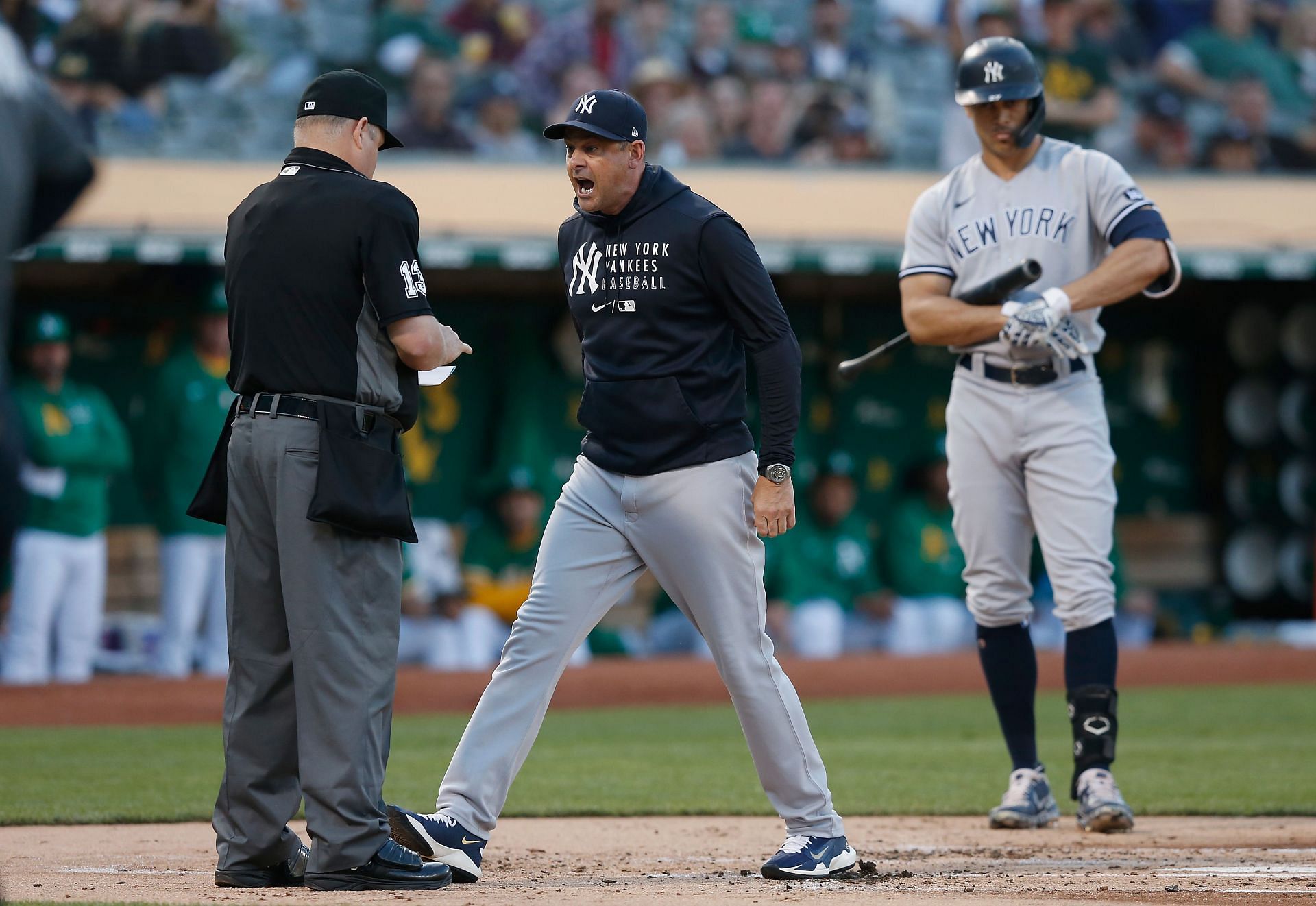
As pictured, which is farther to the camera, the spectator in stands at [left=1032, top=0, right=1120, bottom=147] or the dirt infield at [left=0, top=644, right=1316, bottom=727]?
the spectator in stands at [left=1032, top=0, right=1120, bottom=147]

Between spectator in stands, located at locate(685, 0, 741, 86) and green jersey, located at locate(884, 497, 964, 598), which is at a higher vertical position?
spectator in stands, located at locate(685, 0, 741, 86)

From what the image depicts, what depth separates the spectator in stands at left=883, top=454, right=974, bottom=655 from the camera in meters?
12.3

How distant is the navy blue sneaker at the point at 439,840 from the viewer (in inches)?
153

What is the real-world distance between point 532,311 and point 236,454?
9.00m

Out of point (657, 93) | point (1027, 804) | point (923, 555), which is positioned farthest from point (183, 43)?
point (1027, 804)

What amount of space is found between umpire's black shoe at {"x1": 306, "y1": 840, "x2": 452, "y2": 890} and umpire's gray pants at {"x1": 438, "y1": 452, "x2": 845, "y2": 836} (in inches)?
7.4

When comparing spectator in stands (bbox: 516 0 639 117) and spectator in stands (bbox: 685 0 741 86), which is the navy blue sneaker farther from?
spectator in stands (bbox: 685 0 741 86)

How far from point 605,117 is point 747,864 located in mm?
1880

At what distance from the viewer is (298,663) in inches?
148

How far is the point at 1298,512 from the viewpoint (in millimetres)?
13227

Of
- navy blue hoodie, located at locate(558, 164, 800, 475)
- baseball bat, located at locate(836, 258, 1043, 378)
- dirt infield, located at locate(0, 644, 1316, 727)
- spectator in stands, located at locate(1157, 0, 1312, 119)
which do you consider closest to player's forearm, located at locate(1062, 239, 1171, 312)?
baseball bat, located at locate(836, 258, 1043, 378)

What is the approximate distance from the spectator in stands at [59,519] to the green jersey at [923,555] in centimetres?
549

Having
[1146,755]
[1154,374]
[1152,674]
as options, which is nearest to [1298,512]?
[1154,374]

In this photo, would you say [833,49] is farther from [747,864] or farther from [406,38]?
[747,864]
